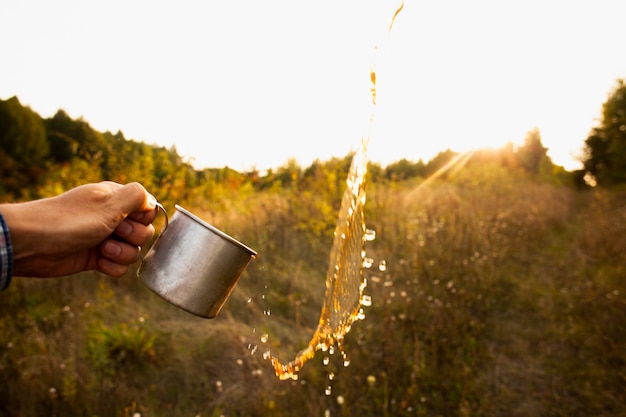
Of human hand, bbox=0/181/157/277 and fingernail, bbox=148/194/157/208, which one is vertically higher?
fingernail, bbox=148/194/157/208

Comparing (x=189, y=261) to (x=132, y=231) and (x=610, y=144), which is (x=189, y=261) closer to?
(x=132, y=231)

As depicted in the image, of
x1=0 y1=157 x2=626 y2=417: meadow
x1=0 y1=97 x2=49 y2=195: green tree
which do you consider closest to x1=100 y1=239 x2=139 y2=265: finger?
x1=0 y1=157 x2=626 y2=417: meadow

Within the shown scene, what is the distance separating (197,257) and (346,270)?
3.07 ft

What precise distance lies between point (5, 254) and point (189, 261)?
491 millimetres

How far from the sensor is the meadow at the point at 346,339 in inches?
108

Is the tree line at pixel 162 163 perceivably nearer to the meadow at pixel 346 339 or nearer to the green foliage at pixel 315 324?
the green foliage at pixel 315 324

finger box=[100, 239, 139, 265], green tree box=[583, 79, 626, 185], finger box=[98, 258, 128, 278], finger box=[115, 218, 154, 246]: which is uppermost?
green tree box=[583, 79, 626, 185]

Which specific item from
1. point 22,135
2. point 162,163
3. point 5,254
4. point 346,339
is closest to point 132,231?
point 5,254

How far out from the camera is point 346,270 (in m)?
2.16

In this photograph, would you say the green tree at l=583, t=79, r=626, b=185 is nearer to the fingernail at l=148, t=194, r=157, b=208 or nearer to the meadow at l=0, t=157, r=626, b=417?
the meadow at l=0, t=157, r=626, b=417

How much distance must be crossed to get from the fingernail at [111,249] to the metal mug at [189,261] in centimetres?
22

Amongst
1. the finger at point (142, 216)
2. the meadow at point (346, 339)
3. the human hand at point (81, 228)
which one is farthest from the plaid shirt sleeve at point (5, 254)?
the meadow at point (346, 339)

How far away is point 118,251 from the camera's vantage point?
5.26ft

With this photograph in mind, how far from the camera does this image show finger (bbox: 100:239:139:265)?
1.60m
